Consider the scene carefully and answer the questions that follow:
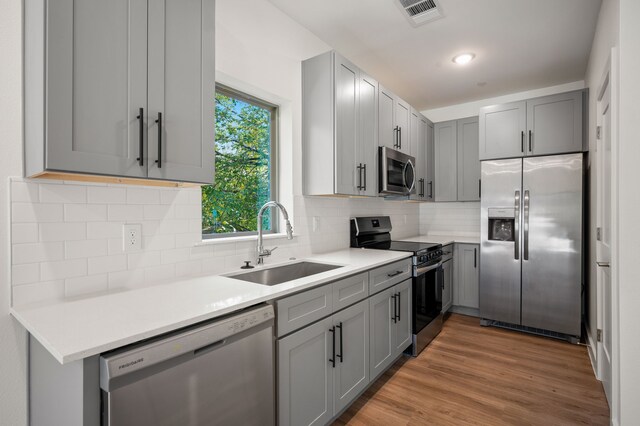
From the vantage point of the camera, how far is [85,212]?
57.8 inches

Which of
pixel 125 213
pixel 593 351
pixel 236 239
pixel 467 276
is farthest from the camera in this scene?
pixel 467 276

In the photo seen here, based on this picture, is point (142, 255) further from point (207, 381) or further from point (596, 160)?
point (596, 160)

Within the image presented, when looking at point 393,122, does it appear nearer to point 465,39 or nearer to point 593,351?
point 465,39

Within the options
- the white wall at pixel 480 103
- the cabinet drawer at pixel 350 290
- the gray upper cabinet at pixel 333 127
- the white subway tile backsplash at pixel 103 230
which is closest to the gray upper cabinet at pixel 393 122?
the gray upper cabinet at pixel 333 127

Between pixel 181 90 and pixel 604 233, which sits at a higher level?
pixel 181 90

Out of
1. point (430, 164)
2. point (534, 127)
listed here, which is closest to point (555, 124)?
point (534, 127)

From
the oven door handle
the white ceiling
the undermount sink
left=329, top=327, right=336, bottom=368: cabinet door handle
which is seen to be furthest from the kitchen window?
the oven door handle

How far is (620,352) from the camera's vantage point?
1.78 m

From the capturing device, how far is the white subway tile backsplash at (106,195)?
1490 millimetres

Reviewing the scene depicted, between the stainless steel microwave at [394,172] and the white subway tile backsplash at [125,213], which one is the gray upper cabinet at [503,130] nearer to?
the stainless steel microwave at [394,172]

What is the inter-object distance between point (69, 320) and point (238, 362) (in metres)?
0.59

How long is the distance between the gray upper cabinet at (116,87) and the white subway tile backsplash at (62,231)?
0.76ft

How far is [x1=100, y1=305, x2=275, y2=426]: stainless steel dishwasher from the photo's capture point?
977 millimetres

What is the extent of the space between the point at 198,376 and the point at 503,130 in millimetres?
3722
